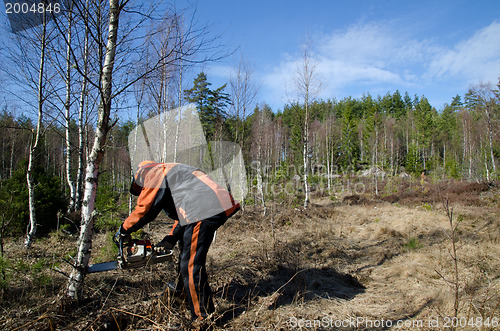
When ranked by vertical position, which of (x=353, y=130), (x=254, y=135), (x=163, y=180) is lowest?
(x=163, y=180)

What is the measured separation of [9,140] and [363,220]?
23.6 m

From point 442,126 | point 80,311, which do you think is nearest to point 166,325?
point 80,311

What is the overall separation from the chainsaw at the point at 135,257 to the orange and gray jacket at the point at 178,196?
20 cm

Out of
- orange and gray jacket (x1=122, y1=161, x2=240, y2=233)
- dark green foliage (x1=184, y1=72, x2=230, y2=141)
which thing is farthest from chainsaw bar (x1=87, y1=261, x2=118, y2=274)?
dark green foliage (x1=184, y1=72, x2=230, y2=141)

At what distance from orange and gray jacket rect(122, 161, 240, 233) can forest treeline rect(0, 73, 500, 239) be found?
2.05 feet

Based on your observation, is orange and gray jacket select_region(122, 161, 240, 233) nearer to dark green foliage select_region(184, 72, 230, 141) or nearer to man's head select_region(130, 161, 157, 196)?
man's head select_region(130, 161, 157, 196)

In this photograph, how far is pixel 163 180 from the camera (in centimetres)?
280

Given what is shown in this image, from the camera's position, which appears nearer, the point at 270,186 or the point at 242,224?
the point at 242,224

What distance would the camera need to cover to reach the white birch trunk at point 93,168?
2.83 metres

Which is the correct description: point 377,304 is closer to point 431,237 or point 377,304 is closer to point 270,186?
point 431,237

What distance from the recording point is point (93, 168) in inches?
117

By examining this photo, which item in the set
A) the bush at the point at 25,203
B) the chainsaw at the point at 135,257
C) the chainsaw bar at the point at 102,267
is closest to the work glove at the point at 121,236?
the chainsaw at the point at 135,257

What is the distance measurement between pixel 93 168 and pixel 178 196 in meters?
1.06

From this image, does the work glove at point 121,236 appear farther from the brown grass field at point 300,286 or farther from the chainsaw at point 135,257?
the brown grass field at point 300,286
